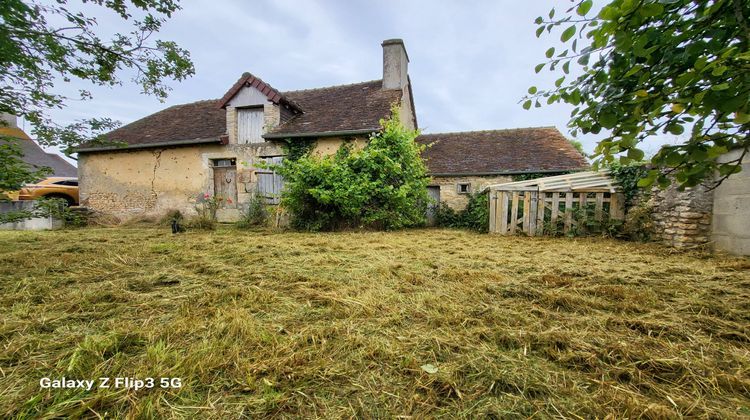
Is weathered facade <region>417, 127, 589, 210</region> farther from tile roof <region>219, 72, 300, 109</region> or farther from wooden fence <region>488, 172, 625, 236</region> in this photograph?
tile roof <region>219, 72, 300, 109</region>

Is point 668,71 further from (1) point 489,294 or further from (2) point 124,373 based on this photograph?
(2) point 124,373

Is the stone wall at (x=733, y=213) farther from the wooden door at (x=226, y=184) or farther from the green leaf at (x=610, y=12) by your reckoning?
the wooden door at (x=226, y=184)

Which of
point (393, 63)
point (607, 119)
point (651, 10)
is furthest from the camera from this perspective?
point (393, 63)

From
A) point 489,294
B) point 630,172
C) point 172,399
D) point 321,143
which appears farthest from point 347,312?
point 321,143

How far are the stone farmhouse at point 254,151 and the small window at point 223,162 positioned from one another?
0.11ft

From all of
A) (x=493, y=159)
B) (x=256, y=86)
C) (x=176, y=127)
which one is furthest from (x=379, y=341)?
(x=176, y=127)

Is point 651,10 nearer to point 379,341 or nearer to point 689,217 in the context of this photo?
point 379,341

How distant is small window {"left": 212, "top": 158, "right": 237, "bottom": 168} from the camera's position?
10094mm

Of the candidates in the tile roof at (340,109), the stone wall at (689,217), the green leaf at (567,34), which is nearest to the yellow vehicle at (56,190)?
the tile roof at (340,109)

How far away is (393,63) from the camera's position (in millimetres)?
10562

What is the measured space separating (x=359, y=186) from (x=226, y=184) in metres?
5.55

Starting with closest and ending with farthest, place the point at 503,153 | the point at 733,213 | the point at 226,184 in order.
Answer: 1. the point at 733,213
2. the point at 226,184
3. the point at 503,153

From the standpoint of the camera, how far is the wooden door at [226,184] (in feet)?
33.0

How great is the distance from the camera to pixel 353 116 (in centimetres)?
962
